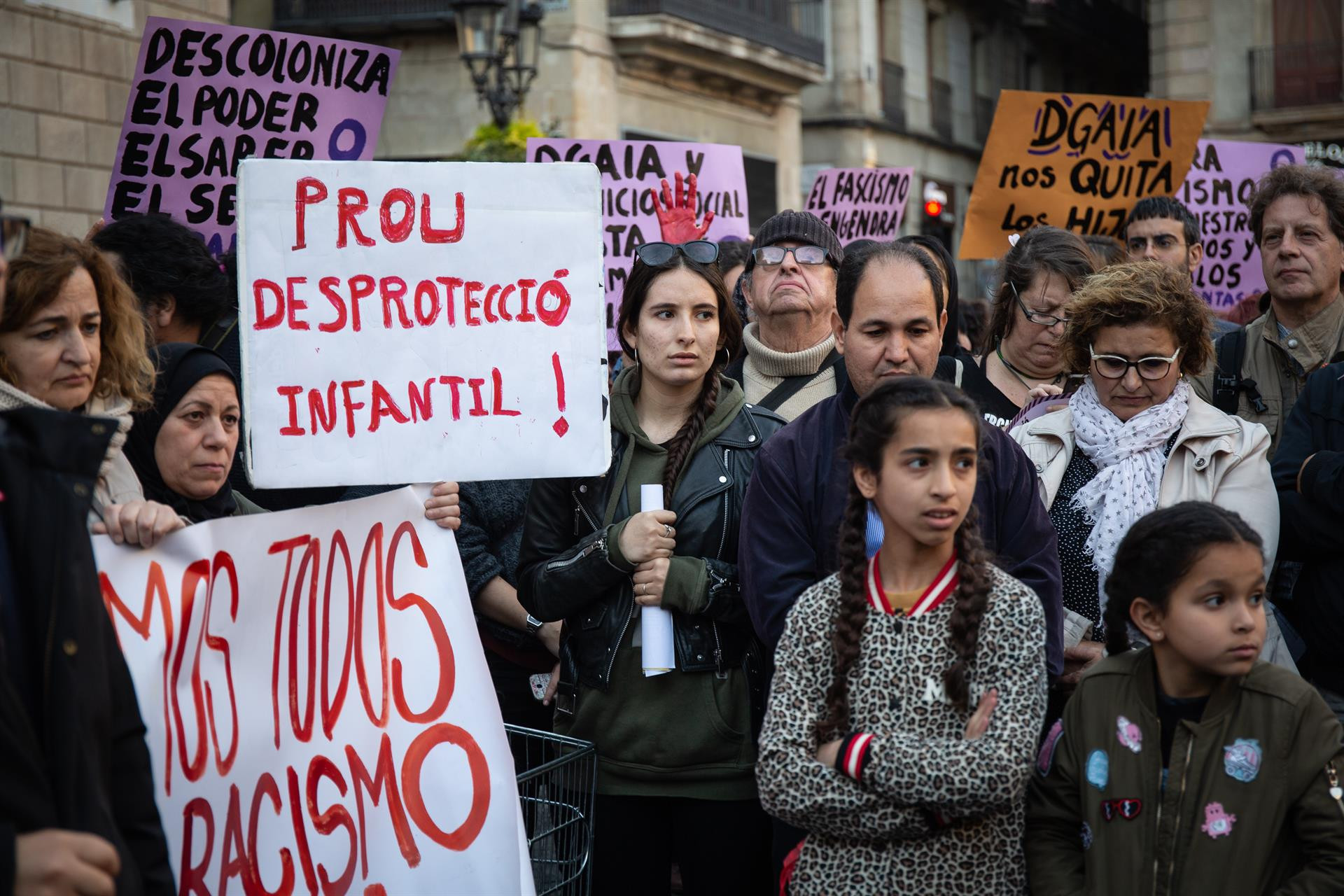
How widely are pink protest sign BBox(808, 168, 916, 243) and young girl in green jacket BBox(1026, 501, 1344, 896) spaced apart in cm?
586

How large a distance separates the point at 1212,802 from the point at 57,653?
6.61ft

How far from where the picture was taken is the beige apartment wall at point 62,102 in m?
10.2

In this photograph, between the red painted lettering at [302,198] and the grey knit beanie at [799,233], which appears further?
the grey knit beanie at [799,233]

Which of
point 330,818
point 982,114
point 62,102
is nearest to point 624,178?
point 330,818

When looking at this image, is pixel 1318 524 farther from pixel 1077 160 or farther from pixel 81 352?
pixel 1077 160

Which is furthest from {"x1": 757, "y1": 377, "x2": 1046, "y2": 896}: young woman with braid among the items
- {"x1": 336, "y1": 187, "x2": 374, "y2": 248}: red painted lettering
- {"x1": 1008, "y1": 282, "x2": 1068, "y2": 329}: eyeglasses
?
{"x1": 1008, "y1": 282, "x2": 1068, "y2": 329}: eyeglasses

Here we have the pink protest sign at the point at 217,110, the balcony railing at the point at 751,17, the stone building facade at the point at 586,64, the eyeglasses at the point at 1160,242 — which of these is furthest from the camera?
the balcony railing at the point at 751,17

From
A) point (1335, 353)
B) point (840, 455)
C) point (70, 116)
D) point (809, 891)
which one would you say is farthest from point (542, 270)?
point (70, 116)

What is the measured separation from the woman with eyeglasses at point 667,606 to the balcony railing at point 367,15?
1660 centimetres

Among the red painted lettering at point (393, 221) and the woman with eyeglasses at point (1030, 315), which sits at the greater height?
the red painted lettering at point (393, 221)

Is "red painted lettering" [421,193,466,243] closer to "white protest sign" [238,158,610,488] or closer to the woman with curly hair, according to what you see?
"white protest sign" [238,158,610,488]

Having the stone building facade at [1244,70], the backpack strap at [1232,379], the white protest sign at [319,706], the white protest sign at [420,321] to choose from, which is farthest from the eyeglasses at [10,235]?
the stone building facade at [1244,70]

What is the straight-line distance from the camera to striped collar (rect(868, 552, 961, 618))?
2.78 metres

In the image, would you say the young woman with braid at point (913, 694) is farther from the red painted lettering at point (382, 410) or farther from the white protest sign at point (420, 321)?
the red painted lettering at point (382, 410)
